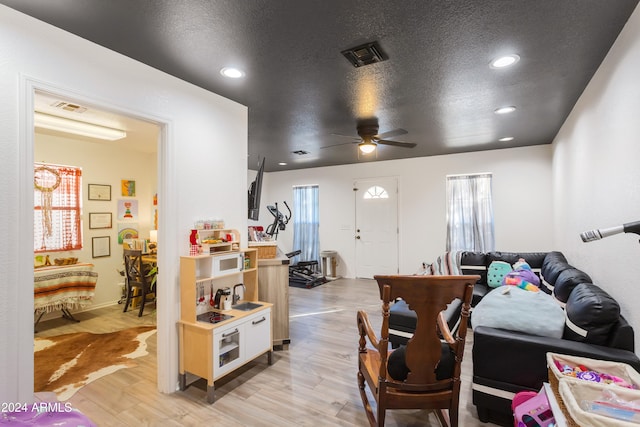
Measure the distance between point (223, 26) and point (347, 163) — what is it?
196 inches

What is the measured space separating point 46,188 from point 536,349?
18.4 ft

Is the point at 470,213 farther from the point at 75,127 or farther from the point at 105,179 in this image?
the point at 105,179

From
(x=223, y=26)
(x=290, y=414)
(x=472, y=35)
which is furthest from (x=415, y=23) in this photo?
(x=290, y=414)

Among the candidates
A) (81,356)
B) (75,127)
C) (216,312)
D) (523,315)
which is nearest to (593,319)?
(523,315)

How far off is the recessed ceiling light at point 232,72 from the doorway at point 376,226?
14.6ft

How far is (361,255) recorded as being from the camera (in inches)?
262

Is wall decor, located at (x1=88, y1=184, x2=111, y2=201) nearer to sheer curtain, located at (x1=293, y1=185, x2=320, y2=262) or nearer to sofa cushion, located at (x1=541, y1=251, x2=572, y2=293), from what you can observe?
sheer curtain, located at (x1=293, y1=185, x2=320, y2=262)

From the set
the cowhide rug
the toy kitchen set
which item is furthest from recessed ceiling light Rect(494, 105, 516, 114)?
the cowhide rug

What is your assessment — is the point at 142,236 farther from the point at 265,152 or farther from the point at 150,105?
the point at 150,105

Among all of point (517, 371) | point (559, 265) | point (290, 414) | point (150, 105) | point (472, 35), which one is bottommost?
point (290, 414)

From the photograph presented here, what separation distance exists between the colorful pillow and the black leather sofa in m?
2.03

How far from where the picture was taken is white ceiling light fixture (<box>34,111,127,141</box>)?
11.1ft

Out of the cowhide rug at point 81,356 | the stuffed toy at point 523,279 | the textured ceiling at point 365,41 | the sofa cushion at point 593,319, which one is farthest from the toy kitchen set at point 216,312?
the stuffed toy at point 523,279

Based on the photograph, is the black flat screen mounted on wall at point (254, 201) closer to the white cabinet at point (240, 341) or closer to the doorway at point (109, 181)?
the white cabinet at point (240, 341)
